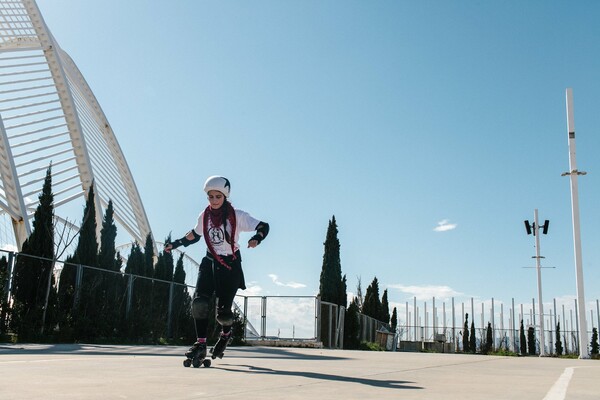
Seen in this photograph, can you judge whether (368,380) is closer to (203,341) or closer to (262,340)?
(203,341)

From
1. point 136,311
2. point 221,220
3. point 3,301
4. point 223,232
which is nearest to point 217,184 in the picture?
point 221,220

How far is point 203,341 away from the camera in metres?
5.38

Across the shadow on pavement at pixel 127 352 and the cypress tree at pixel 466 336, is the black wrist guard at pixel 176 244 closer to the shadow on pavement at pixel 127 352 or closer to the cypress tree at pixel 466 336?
the shadow on pavement at pixel 127 352

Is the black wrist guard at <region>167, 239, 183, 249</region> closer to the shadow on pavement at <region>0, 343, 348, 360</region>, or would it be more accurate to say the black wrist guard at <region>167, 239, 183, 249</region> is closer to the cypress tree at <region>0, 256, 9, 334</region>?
the shadow on pavement at <region>0, 343, 348, 360</region>

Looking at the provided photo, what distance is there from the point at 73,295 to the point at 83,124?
18.6m

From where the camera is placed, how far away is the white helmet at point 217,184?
5961 millimetres

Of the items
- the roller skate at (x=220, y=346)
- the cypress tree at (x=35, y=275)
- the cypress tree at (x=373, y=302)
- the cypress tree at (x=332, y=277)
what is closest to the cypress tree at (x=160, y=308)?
the cypress tree at (x=35, y=275)

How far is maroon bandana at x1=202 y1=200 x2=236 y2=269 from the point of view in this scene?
5.92 m

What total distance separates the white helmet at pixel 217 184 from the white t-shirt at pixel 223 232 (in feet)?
0.90

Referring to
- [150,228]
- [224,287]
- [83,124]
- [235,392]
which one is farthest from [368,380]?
[150,228]

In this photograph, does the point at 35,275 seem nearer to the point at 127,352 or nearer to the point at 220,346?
the point at 127,352

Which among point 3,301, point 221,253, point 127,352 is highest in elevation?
point 221,253

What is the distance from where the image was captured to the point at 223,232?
5.94 meters

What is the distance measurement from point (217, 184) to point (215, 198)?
0.14 m
